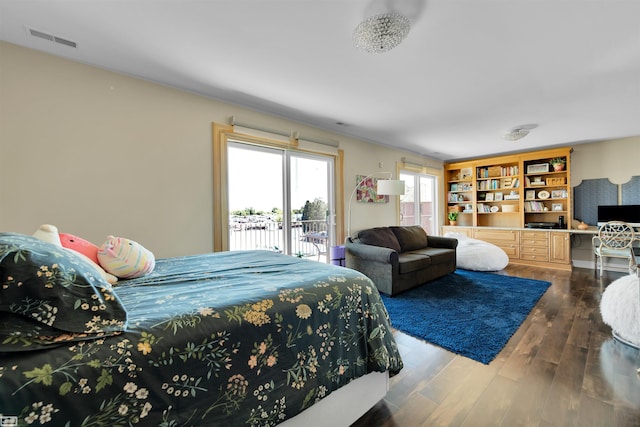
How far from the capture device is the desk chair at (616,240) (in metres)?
3.84

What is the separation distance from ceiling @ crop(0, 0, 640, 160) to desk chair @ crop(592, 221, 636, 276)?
1708mm

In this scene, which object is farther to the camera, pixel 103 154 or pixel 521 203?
pixel 521 203

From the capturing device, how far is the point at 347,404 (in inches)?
52.2

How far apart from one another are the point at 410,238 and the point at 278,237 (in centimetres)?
223

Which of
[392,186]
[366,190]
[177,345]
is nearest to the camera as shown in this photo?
[177,345]

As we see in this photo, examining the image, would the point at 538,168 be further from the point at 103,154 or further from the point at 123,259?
the point at 103,154

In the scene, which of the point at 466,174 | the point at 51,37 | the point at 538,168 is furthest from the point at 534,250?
the point at 51,37

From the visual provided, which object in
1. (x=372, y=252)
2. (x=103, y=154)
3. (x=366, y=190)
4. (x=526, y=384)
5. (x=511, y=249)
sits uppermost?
(x=103, y=154)

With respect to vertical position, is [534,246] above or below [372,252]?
below

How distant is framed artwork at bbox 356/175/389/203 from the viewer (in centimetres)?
446

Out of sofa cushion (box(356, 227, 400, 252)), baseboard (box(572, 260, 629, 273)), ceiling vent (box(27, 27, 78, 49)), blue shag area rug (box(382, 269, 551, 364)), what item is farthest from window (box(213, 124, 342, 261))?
baseboard (box(572, 260, 629, 273))

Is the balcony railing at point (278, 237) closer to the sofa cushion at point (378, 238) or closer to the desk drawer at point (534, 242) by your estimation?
the sofa cushion at point (378, 238)

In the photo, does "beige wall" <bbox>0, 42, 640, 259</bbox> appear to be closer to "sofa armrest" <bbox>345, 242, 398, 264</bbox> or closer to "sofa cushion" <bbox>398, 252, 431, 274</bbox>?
"sofa armrest" <bbox>345, 242, 398, 264</bbox>

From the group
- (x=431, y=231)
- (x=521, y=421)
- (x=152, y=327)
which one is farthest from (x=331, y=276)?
(x=431, y=231)
